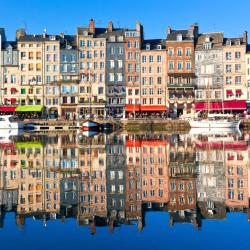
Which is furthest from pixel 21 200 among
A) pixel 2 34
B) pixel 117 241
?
pixel 2 34

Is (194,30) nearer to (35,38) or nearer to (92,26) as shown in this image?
(92,26)

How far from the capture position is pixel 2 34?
75.8 meters

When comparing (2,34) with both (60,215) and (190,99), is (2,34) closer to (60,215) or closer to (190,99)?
(190,99)

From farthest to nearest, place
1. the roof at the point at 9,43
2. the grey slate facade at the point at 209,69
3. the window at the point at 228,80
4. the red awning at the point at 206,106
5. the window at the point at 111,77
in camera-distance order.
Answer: the roof at the point at 9,43 < the window at the point at 111,77 < the grey slate facade at the point at 209,69 < the window at the point at 228,80 < the red awning at the point at 206,106

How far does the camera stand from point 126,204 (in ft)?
50.1

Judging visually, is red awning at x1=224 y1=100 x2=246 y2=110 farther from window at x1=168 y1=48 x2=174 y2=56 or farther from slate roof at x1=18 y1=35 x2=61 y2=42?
slate roof at x1=18 y1=35 x2=61 y2=42

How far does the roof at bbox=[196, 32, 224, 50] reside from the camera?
72500 mm

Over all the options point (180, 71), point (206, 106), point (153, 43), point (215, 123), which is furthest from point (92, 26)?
point (215, 123)

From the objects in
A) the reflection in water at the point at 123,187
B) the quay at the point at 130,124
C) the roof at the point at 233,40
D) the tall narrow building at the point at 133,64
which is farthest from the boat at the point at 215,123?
the reflection in water at the point at 123,187

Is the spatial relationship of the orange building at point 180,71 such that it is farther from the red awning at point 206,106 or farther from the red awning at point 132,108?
the red awning at point 132,108

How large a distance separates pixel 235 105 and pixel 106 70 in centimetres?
1894

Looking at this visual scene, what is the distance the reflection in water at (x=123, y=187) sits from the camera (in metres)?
14.0

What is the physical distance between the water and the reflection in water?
0.10 ft

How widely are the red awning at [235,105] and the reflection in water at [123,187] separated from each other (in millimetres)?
41137
